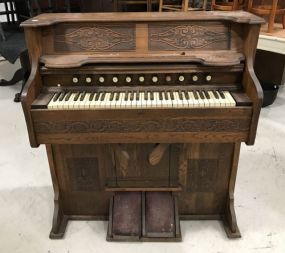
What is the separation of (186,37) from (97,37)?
441 millimetres

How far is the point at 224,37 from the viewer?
1.59 m

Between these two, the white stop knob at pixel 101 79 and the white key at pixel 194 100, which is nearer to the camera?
the white key at pixel 194 100

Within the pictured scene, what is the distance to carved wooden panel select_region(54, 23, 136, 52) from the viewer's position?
1.59 metres

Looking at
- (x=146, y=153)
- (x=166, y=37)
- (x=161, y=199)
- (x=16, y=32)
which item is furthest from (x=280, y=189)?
(x=16, y=32)

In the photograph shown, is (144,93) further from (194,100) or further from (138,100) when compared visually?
(194,100)

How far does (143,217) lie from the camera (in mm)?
1884

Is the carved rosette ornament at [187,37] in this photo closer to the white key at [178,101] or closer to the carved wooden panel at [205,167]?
the white key at [178,101]

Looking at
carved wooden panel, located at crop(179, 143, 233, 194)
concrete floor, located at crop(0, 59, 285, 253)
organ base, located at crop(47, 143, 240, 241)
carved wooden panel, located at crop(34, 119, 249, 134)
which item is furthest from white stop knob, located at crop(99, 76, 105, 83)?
concrete floor, located at crop(0, 59, 285, 253)

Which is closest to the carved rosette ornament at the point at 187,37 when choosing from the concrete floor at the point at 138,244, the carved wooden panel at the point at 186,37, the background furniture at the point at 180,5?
the carved wooden panel at the point at 186,37

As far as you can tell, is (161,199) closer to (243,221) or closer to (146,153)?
(146,153)

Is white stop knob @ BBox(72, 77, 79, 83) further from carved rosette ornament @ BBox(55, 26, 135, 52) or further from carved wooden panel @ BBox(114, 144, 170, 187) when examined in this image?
carved wooden panel @ BBox(114, 144, 170, 187)

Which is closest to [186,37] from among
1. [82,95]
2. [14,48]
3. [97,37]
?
[97,37]

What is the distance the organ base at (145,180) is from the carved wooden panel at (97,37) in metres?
0.52

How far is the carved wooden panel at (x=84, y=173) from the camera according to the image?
181cm
